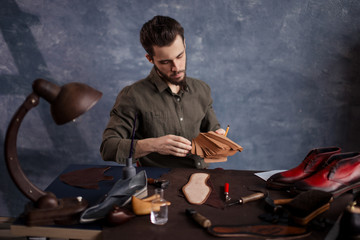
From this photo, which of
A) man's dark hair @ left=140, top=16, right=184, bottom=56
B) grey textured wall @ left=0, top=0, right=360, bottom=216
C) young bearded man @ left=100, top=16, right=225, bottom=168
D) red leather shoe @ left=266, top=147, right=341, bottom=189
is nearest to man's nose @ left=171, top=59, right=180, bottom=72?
young bearded man @ left=100, top=16, right=225, bottom=168

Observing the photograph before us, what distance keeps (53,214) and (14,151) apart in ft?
1.16

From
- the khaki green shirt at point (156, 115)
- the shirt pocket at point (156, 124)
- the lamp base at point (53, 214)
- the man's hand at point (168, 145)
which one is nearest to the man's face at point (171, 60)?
the khaki green shirt at point (156, 115)

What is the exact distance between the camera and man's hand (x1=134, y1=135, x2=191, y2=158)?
2.03m

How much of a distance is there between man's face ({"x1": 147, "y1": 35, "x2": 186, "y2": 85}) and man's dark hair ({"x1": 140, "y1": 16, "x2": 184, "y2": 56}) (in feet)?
0.12

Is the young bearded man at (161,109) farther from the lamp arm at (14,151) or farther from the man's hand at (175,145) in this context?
the lamp arm at (14,151)

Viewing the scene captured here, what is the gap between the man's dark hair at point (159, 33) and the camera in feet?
7.39

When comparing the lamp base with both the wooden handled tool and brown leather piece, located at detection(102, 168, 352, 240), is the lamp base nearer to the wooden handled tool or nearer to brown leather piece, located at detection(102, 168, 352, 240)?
brown leather piece, located at detection(102, 168, 352, 240)

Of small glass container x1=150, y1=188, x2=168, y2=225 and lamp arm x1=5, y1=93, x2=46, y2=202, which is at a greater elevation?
lamp arm x1=5, y1=93, x2=46, y2=202

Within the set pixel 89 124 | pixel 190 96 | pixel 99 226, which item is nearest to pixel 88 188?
pixel 99 226

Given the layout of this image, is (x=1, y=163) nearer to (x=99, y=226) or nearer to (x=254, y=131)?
(x=99, y=226)

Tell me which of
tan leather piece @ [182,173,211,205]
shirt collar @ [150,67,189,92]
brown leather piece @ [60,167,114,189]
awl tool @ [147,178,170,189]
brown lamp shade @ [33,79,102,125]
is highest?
shirt collar @ [150,67,189,92]

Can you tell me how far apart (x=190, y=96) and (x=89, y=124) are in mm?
1316

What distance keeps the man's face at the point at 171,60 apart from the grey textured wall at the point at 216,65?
0.92 m

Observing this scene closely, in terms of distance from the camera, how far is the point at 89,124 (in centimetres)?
331
